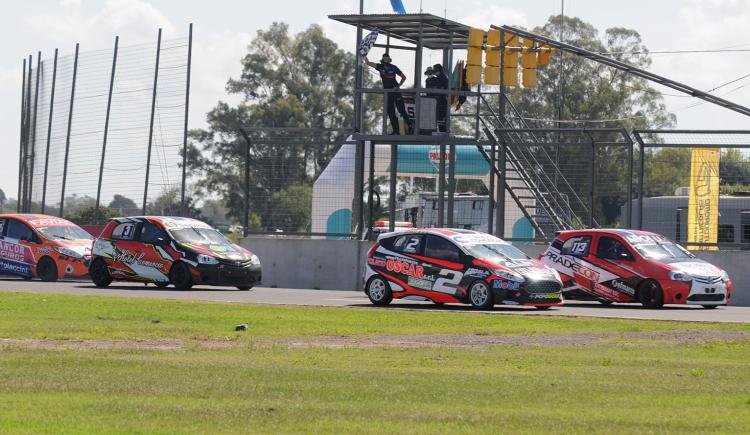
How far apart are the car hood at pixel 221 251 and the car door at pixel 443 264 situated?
5.63m

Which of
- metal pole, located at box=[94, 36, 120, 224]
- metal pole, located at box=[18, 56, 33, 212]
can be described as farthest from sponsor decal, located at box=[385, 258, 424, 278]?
metal pole, located at box=[18, 56, 33, 212]

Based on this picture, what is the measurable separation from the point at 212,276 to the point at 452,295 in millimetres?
6291

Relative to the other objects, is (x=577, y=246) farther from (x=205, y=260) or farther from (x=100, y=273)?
(x=100, y=273)

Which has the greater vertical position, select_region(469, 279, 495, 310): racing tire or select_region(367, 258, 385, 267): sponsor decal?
select_region(367, 258, 385, 267): sponsor decal

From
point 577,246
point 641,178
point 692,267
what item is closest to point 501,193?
point 641,178

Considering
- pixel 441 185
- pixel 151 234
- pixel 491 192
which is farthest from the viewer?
pixel 441 185

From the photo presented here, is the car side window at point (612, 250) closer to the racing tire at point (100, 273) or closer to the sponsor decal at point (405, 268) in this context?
the sponsor decal at point (405, 268)

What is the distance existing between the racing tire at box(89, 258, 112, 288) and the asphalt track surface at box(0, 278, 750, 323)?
0.21m

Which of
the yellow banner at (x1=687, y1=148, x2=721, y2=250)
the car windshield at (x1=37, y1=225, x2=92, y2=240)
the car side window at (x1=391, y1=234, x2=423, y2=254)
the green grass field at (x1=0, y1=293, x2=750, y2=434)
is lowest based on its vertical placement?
the green grass field at (x1=0, y1=293, x2=750, y2=434)

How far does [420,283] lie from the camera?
976 inches

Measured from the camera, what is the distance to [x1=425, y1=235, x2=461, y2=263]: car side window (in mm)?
24547

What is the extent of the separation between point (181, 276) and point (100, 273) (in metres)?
2.12

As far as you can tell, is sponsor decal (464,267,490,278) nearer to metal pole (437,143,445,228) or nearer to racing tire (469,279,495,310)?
racing tire (469,279,495,310)

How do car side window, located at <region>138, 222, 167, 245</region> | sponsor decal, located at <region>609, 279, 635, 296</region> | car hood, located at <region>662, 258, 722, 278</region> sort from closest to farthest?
car hood, located at <region>662, 258, 722, 278</region>, sponsor decal, located at <region>609, 279, 635, 296</region>, car side window, located at <region>138, 222, 167, 245</region>
